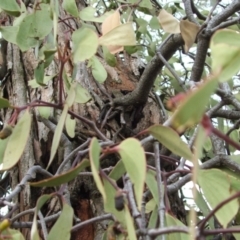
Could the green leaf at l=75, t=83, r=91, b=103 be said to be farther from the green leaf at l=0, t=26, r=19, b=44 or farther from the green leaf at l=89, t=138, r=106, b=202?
the green leaf at l=89, t=138, r=106, b=202

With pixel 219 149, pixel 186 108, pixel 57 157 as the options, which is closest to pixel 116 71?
pixel 57 157

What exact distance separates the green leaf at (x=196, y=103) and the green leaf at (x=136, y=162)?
10cm

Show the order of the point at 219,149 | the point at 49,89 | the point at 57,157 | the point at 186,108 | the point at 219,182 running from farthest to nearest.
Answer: the point at 49,89, the point at 57,157, the point at 219,149, the point at 219,182, the point at 186,108

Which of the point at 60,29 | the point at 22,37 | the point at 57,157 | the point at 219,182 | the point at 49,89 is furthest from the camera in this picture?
the point at 60,29

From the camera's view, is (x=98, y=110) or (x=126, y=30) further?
(x=98, y=110)

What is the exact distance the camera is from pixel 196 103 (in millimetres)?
273

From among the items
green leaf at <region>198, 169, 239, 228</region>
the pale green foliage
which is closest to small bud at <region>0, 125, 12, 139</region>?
the pale green foliage

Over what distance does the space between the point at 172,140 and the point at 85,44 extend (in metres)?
0.14

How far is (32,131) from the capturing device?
41.9 inches

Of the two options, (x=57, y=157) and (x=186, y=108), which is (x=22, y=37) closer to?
(x=57, y=157)

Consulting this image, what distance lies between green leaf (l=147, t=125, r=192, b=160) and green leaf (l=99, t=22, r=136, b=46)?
125 millimetres

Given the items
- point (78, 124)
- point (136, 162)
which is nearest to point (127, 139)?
point (136, 162)

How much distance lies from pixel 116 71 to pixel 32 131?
0.27 meters

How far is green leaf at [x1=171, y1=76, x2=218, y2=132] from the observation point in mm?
269
